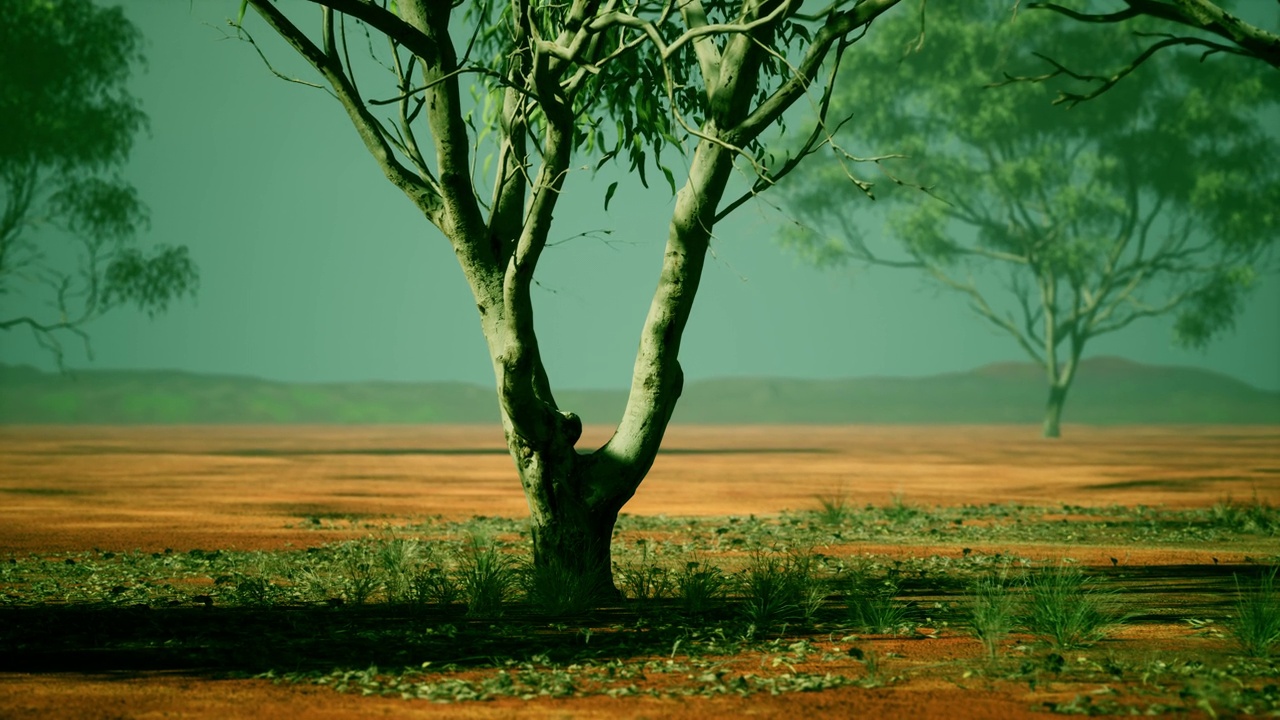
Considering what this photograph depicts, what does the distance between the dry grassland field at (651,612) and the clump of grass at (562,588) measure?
0.02 metres

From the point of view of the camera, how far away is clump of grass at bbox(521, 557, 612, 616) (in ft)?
23.8

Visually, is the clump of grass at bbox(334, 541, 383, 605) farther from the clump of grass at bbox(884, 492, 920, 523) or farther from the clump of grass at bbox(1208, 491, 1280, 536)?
the clump of grass at bbox(1208, 491, 1280, 536)

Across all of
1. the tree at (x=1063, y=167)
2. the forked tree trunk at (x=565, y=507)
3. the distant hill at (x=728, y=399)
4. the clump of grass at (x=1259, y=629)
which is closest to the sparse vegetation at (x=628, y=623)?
the clump of grass at (x=1259, y=629)

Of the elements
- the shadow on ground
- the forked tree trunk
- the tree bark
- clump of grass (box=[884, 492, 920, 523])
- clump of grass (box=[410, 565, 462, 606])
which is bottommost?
the shadow on ground

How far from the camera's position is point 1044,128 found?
41.4 metres

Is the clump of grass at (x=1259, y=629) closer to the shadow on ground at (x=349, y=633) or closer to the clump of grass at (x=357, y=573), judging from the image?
the shadow on ground at (x=349, y=633)

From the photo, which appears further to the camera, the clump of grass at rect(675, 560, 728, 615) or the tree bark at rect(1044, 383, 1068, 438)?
the tree bark at rect(1044, 383, 1068, 438)

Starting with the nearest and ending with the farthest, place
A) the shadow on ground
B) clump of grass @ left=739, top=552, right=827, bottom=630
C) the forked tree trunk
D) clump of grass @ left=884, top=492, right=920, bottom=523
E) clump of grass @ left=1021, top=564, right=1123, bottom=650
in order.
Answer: the shadow on ground → clump of grass @ left=1021, top=564, right=1123, bottom=650 → clump of grass @ left=739, top=552, right=827, bottom=630 → the forked tree trunk → clump of grass @ left=884, top=492, right=920, bottom=523

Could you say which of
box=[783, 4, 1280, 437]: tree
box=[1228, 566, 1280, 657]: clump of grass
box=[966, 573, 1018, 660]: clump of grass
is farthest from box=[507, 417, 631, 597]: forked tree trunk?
box=[783, 4, 1280, 437]: tree

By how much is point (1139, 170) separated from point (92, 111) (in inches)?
1231

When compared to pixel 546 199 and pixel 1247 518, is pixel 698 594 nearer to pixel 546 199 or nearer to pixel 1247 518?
pixel 546 199

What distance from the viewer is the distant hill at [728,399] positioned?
69938 mm

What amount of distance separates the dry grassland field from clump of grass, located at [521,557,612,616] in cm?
2

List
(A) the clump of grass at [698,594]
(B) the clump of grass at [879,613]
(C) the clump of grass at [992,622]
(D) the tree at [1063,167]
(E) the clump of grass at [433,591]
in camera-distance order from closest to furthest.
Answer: (C) the clump of grass at [992,622] → (B) the clump of grass at [879,613] → (A) the clump of grass at [698,594] → (E) the clump of grass at [433,591] → (D) the tree at [1063,167]
